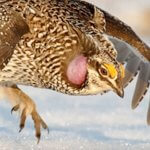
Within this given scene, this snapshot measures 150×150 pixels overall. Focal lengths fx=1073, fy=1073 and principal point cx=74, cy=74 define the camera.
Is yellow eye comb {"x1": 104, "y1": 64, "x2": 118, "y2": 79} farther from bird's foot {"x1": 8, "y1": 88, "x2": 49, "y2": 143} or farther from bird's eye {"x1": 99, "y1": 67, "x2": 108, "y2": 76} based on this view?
bird's foot {"x1": 8, "y1": 88, "x2": 49, "y2": 143}

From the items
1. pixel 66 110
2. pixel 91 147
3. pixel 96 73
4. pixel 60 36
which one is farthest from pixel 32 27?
pixel 66 110

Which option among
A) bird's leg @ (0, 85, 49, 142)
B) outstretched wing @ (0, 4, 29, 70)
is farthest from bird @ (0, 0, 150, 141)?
bird's leg @ (0, 85, 49, 142)

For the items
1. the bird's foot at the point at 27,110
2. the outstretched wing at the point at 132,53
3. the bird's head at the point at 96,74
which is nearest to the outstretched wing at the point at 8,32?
the bird's head at the point at 96,74

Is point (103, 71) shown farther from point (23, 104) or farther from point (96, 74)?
point (23, 104)

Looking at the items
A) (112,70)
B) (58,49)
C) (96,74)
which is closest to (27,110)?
(58,49)

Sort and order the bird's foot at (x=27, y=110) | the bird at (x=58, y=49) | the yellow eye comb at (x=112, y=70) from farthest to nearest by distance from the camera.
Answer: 1. the bird's foot at (x=27, y=110)
2. the bird at (x=58, y=49)
3. the yellow eye comb at (x=112, y=70)

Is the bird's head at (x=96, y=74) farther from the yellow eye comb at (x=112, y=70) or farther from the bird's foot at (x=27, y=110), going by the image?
the bird's foot at (x=27, y=110)
